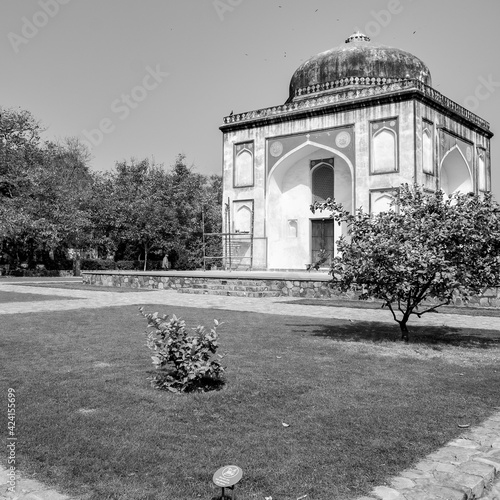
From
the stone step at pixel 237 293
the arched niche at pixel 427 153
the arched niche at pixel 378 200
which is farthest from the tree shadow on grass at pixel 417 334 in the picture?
the arched niche at pixel 427 153

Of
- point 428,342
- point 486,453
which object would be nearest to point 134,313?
point 428,342

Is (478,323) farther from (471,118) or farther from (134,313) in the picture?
(471,118)

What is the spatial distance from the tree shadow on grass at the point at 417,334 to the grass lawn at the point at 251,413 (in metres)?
0.15

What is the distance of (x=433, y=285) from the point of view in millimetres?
6648

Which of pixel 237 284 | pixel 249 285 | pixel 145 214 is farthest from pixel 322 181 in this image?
pixel 145 214

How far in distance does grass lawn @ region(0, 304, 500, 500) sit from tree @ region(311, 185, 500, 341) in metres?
0.78

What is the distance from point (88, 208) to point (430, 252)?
27178 millimetres

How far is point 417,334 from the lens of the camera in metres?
7.88

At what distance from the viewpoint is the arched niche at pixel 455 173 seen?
2355cm

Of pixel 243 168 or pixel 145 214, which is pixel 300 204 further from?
pixel 145 214

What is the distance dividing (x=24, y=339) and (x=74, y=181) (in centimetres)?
3051

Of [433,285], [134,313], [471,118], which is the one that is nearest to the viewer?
[433,285]

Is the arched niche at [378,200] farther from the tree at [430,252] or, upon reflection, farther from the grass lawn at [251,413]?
the grass lawn at [251,413]

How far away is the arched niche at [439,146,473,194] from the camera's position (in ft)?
77.3
